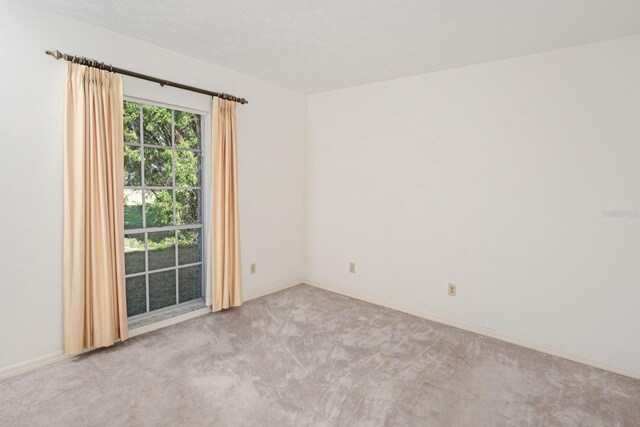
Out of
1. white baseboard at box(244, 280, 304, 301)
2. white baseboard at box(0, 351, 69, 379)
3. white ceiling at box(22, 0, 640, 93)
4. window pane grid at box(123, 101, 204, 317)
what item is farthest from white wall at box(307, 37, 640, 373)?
white baseboard at box(0, 351, 69, 379)

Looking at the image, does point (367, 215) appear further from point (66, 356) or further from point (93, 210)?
point (66, 356)

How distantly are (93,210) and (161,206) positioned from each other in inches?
28.4

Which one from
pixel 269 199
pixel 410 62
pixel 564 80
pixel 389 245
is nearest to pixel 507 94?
pixel 564 80

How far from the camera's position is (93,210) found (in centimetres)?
262

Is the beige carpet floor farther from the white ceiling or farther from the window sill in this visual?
the white ceiling

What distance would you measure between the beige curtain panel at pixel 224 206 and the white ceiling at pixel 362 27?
23.2 inches

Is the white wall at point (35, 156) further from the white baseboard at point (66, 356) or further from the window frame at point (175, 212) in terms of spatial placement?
the window frame at point (175, 212)

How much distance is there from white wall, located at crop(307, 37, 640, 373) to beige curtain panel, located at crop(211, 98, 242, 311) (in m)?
1.35

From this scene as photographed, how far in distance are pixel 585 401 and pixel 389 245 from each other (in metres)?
2.10

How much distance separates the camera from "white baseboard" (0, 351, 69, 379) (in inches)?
93.1

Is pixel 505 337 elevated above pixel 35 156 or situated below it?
below

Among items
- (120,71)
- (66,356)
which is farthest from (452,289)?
(120,71)

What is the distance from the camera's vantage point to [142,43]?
2.92 m

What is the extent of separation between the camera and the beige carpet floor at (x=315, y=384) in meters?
2.05
